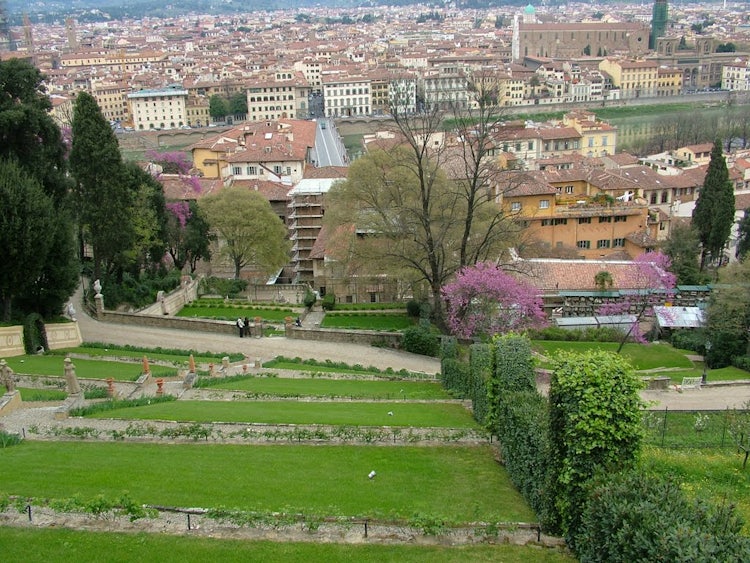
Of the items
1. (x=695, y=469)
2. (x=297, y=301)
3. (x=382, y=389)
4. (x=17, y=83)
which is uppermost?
(x=17, y=83)

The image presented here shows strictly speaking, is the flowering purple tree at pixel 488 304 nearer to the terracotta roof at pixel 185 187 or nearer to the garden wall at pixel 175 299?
the garden wall at pixel 175 299

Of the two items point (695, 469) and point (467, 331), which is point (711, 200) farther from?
point (695, 469)

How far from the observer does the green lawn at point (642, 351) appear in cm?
2514

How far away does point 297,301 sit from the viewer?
1433 inches

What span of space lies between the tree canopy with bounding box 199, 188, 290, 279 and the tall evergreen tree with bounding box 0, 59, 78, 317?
1066 cm

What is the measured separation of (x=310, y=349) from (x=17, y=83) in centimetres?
1366

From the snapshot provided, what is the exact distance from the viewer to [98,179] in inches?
1078

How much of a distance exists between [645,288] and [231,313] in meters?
17.6

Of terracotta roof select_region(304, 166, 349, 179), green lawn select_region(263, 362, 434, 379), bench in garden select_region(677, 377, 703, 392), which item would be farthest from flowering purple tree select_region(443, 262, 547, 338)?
terracotta roof select_region(304, 166, 349, 179)

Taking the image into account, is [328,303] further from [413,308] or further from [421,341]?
[421,341]

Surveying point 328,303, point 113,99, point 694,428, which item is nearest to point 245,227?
point 328,303

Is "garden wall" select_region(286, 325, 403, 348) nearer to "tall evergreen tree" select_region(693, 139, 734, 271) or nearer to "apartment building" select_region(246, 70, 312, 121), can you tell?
"tall evergreen tree" select_region(693, 139, 734, 271)

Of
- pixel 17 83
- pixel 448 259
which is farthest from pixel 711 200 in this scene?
pixel 17 83

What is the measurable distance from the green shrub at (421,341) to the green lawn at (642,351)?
3.65 m
